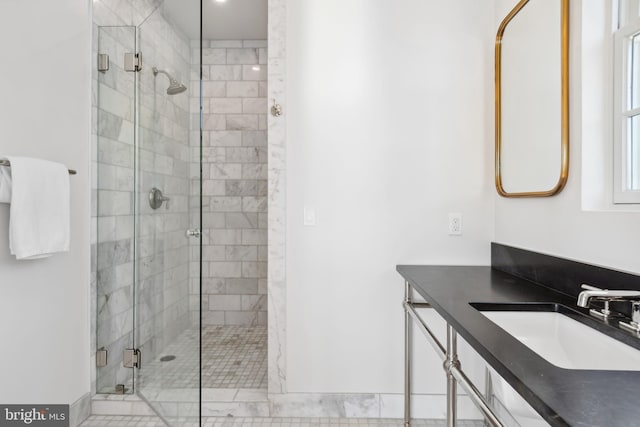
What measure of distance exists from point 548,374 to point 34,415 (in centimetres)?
198

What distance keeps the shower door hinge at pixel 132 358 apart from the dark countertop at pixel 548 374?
1.45 m

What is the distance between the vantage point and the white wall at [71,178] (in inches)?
57.4

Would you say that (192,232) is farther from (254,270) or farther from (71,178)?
(254,270)

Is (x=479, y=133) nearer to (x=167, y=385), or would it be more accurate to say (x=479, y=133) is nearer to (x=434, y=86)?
(x=434, y=86)

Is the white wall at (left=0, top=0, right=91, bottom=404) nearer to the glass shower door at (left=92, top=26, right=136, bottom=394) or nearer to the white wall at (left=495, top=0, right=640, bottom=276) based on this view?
the glass shower door at (left=92, top=26, right=136, bottom=394)

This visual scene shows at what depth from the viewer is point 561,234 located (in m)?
1.44

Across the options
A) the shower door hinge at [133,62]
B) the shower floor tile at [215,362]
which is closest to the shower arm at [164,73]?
the shower door hinge at [133,62]

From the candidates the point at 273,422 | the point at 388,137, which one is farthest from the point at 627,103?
the point at 273,422

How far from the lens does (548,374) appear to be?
670 millimetres

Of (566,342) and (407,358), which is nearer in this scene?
(566,342)

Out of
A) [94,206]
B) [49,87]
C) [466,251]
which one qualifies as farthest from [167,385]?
[466,251]

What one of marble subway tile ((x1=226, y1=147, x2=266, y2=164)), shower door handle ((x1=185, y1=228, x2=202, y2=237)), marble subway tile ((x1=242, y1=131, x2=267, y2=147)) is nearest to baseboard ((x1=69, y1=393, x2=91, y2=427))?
shower door handle ((x1=185, y1=228, x2=202, y2=237))

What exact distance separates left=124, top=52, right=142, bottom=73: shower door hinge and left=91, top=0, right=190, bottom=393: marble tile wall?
0.10ft

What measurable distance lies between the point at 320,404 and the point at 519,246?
51.8 inches
